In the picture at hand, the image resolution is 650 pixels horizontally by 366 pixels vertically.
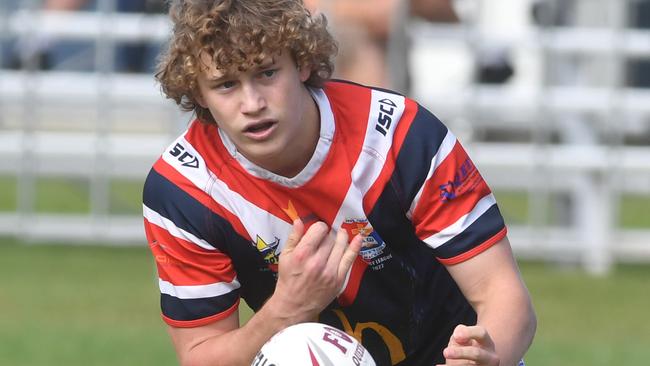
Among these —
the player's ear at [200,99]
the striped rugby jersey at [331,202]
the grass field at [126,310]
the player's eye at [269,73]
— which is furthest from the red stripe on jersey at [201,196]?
the grass field at [126,310]

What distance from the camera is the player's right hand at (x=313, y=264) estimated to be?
4.07 metres

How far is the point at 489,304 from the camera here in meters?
4.30

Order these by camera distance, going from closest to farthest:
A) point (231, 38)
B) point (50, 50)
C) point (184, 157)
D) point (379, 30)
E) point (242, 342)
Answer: point (231, 38) < point (242, 342) < point (184, 157) < point (379, 30) < point (50, 50)

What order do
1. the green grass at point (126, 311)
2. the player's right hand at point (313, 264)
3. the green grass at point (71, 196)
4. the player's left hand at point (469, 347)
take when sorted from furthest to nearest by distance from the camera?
the green grass at point (71, 196) → the green grass at point (126, 311) → the player's right hand at point (313, 264) → the player's left hand at point (469, 347)

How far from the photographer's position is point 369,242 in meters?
4.50

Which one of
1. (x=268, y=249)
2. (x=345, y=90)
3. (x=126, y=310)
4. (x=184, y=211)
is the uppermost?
(x=345, y=90)

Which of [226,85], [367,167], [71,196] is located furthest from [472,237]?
[71,196]

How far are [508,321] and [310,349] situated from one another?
0.57 metres

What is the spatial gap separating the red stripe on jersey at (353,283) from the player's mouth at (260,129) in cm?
57

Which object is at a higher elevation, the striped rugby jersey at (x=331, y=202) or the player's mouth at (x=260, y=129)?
the player's mouth at (x=260, y=129)

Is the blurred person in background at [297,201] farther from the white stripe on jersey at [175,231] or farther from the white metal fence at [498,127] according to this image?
the white metal fence at [498,127]

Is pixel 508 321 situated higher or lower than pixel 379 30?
higher

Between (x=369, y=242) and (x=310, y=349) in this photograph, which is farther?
(x=369, y=242)

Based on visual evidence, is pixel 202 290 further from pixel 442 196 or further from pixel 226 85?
pixel 442 196
